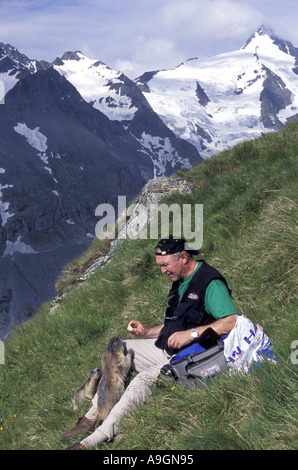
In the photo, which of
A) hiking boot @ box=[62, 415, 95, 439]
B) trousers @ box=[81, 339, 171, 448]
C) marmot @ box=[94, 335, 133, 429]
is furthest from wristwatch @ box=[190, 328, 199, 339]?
hiking boot @ box=[62, 415, 95, 439]

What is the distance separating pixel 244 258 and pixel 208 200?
4463 millimetres

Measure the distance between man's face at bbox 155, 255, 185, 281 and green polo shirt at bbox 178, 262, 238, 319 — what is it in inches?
20.4

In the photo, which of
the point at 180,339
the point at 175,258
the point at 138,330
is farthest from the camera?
the point at 138,330

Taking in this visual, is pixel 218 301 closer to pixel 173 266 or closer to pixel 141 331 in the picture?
pixel 173 266

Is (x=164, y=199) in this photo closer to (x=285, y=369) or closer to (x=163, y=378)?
(x=163, y=378)

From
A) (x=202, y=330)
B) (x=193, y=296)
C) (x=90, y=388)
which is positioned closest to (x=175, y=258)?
(x=193, y=296)

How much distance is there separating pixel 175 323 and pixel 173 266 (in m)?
0.66

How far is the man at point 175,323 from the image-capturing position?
479 cm

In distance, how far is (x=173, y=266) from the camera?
18.4 ft

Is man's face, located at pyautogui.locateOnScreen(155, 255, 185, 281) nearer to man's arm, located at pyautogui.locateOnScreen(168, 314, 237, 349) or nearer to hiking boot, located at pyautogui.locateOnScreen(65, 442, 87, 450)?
man's arm, located at pyautogui.locateOnScreen(168, 314, 237, 349)

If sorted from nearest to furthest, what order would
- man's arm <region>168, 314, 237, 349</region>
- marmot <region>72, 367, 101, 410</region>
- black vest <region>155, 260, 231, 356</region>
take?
1. man's arm <region>168, 314, 237, 349</region>
2. black vest <region>155, 260, 231, 356</region>
3. marmot <region>72, 367, 101, 410</region>

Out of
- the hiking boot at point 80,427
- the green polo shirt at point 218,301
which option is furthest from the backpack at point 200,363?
the hiking boot at point 80,427

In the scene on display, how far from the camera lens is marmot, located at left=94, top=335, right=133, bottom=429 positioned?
501cm
